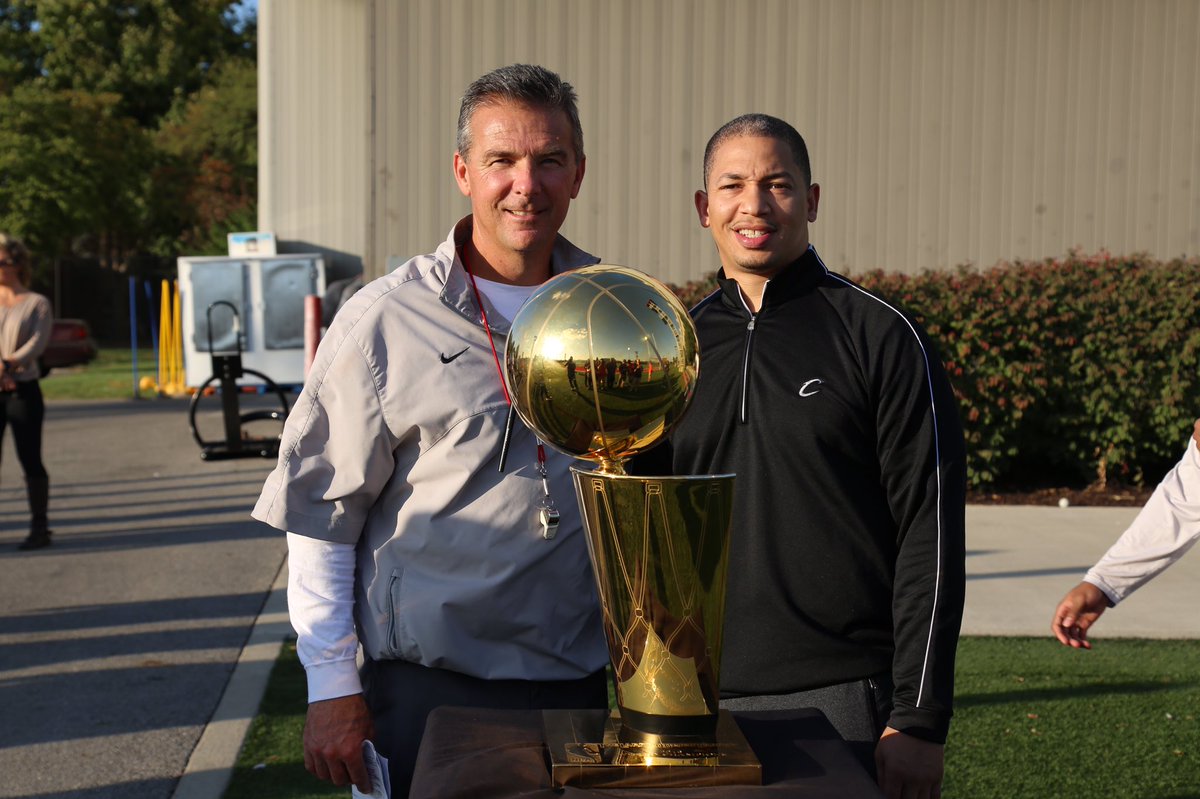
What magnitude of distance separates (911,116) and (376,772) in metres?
11.9

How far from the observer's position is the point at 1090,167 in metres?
13.3

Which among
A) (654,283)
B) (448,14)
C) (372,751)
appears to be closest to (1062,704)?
(372,751)

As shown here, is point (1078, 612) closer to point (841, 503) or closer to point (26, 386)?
point (841, 503)

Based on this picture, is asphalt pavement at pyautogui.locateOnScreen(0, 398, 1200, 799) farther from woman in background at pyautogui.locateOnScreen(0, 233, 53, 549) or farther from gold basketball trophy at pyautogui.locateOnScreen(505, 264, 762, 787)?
gold basketball trophy at pyautogui.locateOnScreen(505, 264, 762, 787)

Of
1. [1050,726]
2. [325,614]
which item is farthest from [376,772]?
[1050,726]

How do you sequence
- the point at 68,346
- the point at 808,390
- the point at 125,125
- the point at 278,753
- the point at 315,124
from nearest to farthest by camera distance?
the point at 808,390 → the point at 278,753 → the point at 315,124 → the point at 68,346 → the point at 125,125

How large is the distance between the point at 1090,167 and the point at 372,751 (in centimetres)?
Answer: 1241

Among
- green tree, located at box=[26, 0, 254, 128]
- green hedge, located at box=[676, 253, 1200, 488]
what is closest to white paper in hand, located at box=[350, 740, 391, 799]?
green hedge, located at box=[676, 253, 1200, 488]

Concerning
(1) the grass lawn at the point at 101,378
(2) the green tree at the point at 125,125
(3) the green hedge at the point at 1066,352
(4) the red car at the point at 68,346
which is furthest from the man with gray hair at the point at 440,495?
(2) the green tree at the point at 125,125

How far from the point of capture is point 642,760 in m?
1.87

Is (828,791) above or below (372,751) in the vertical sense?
above

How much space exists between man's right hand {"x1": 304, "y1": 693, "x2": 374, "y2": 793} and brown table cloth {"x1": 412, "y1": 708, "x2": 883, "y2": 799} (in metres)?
0.50

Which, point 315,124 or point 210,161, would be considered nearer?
point 315,124

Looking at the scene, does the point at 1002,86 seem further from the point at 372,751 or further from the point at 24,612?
the point at 372,751
